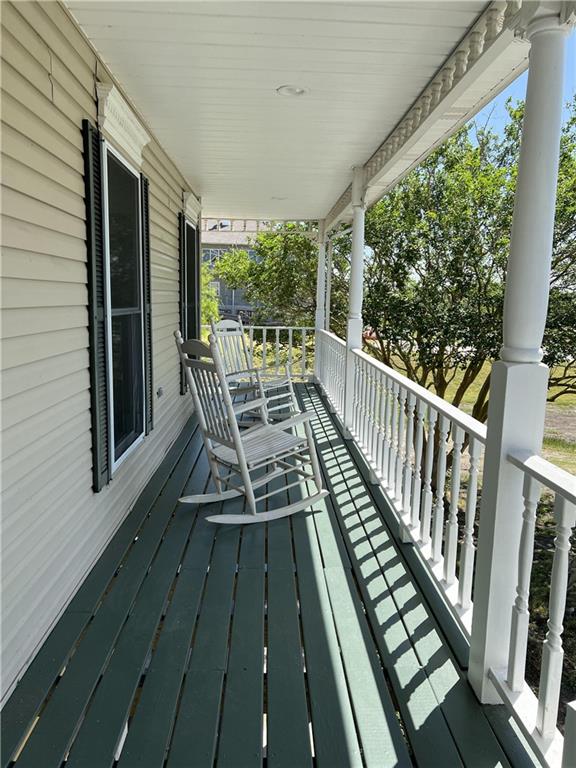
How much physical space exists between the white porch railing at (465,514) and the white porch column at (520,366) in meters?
0.07

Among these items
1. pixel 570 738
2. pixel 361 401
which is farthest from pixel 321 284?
pixel 570 738

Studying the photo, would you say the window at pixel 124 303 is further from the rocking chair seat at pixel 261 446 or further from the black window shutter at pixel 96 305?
the rocking chair seat at pixel 261 446

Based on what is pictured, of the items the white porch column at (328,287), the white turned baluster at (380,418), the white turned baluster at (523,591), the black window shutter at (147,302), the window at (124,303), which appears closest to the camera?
the white turned baluster at (523,591)

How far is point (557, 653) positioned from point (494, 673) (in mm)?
382

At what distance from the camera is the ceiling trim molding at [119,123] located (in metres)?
2.94

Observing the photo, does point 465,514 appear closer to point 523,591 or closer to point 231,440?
point 523,591

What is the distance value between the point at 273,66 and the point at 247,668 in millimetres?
2827

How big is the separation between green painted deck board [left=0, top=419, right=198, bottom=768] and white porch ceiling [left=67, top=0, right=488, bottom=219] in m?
2.47

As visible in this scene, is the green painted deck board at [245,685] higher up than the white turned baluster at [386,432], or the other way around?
the white turned baluster at [386,432]

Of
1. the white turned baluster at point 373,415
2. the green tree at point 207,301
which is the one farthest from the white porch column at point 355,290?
the green tree at point 207,301

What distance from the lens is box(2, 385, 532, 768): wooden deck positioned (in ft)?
5.64

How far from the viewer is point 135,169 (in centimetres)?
379

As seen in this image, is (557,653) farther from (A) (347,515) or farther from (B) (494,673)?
(A) (347,515)

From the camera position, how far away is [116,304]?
3361 mm
